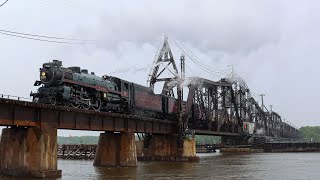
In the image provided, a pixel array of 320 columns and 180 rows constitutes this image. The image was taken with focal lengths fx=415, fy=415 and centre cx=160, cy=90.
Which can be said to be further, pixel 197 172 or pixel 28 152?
pixel 197 172

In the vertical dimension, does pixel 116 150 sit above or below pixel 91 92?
below

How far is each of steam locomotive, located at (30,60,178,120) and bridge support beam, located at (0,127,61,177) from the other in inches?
154

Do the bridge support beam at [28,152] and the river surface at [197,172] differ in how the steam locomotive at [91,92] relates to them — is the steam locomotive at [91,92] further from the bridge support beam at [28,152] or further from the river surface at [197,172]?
the river surface at [197,172]

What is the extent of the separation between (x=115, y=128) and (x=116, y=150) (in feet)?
10.9

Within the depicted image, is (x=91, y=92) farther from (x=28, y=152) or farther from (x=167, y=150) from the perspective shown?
(x=167, y=150)

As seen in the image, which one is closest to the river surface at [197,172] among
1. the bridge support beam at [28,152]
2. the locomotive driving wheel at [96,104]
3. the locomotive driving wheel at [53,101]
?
the bridge support beam at [28,152]

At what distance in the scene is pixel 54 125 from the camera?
31312mm

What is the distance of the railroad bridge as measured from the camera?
2902 centimetres

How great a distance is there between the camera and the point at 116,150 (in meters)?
42.1

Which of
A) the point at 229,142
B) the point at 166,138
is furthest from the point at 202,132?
the point at 229,142

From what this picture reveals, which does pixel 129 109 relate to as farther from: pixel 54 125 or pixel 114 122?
pixel 54 125

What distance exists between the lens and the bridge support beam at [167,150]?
53.0 m

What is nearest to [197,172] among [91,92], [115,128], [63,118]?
[115,128]

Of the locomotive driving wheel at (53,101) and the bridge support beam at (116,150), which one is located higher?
the locomotive driving wheel at (53,101)
